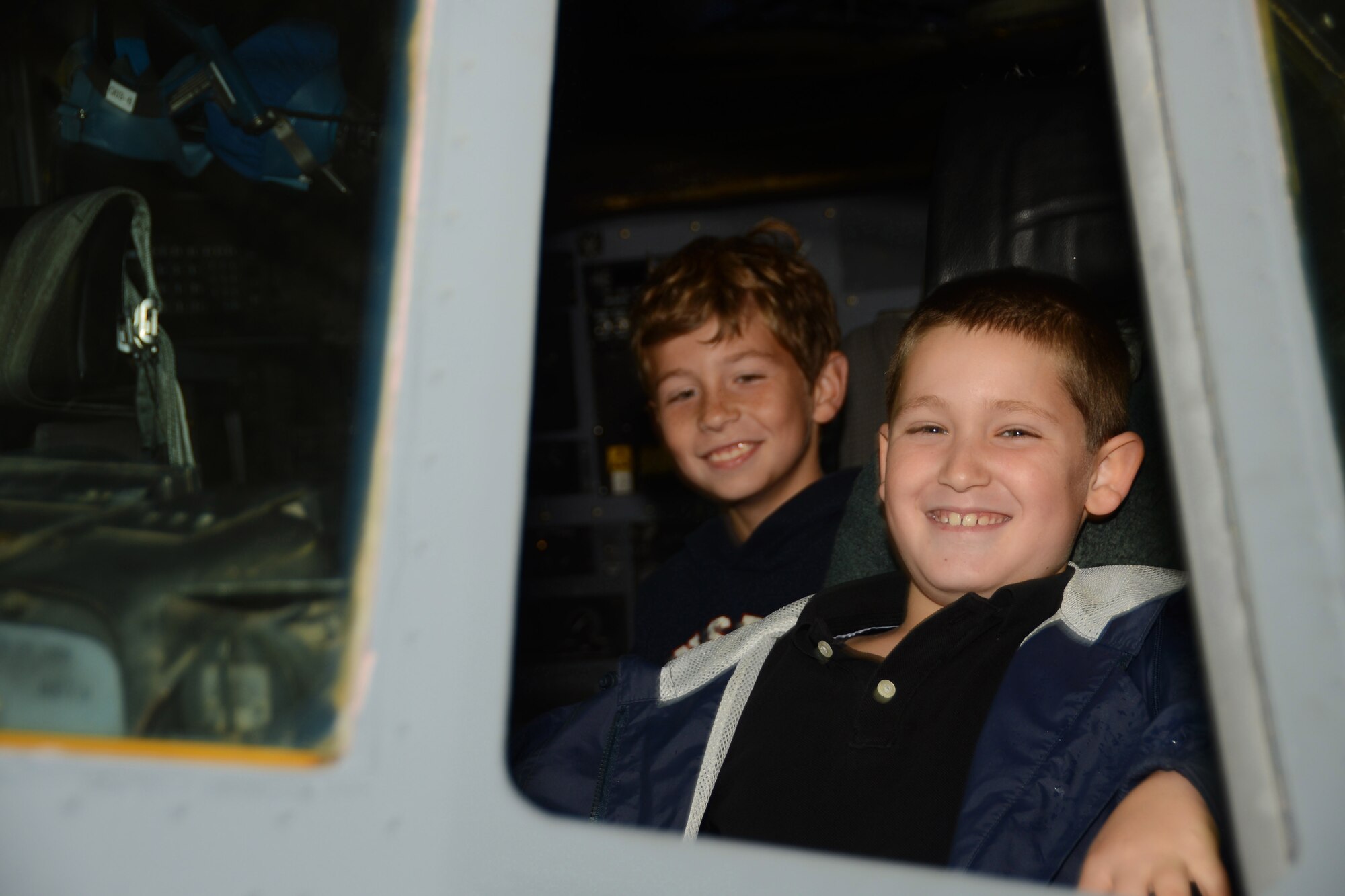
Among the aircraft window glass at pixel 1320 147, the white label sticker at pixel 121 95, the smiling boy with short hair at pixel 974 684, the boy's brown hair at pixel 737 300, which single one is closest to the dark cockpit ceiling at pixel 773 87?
the boy's brown hair at pixel 737 300

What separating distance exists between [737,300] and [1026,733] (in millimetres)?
963

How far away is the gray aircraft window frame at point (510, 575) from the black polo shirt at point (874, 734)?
319mm

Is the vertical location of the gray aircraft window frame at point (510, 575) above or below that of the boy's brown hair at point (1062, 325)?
below

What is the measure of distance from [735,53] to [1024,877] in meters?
1.88

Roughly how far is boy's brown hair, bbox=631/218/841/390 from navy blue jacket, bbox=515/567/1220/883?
67cm

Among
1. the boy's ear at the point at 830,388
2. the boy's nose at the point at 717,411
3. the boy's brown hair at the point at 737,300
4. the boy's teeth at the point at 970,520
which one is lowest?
the boy's teeth at the point at 970,520

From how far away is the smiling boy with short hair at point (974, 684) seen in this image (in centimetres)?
64

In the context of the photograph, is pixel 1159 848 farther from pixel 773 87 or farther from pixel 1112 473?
pixel 773 87

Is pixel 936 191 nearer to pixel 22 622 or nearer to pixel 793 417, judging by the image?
pixel 793 417

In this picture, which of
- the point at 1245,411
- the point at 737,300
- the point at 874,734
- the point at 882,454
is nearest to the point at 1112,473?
the point at 882,454

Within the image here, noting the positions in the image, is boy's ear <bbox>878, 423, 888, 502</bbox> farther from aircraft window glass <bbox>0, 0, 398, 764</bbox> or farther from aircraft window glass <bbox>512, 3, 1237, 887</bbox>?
aircraft window glass <bbox>0, 0, 398, 764</bbox>

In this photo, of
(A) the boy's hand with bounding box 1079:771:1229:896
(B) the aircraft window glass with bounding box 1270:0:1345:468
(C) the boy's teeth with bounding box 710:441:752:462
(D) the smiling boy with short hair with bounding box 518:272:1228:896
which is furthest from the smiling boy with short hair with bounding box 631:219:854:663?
(B) the aircraft window glass with bounding box 1270:0:1345:468

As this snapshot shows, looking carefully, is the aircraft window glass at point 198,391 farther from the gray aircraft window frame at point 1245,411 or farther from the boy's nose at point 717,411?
the boy's nose at point 717,411

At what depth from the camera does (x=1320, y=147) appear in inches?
19.7
